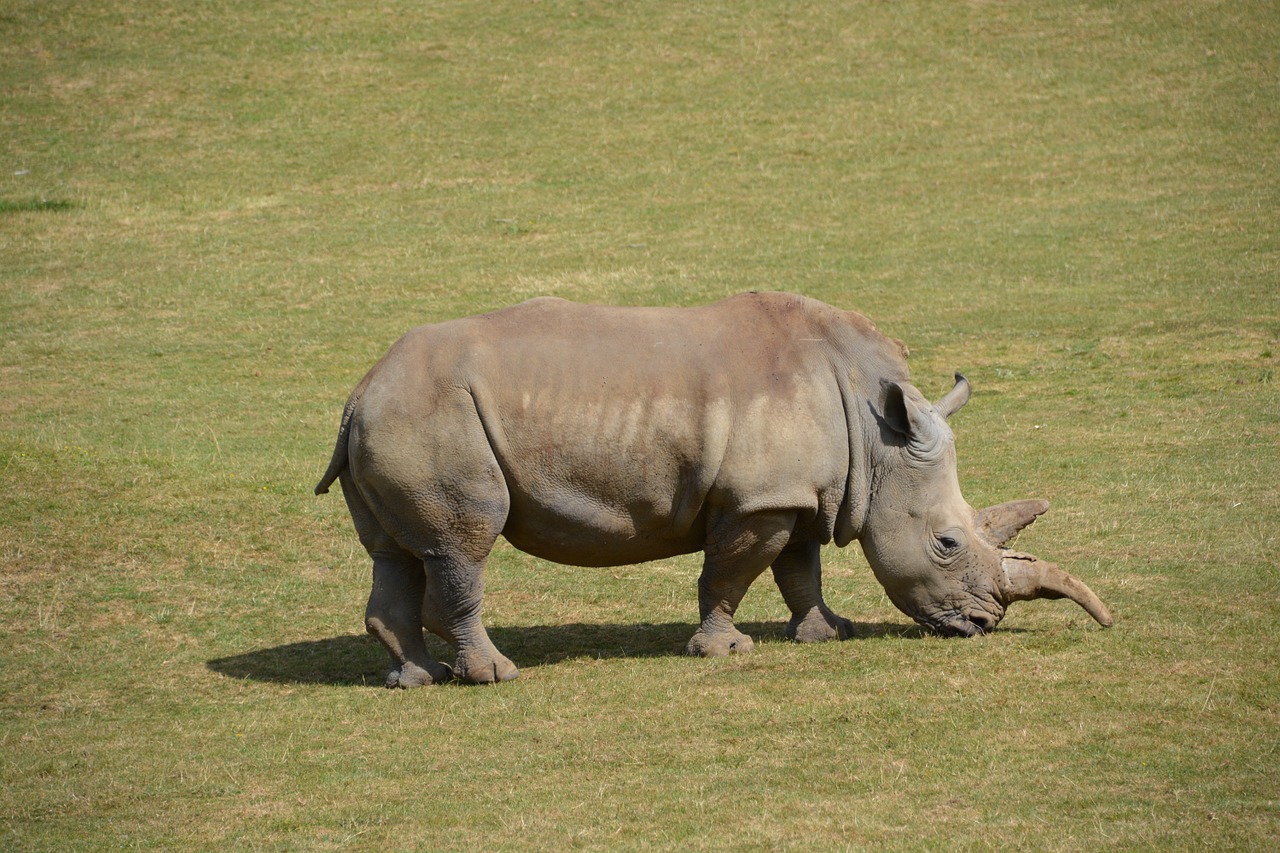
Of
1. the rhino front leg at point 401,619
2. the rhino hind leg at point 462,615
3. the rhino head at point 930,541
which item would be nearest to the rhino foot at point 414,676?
the rhino front leg at point 401,619

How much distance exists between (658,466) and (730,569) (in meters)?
0.95

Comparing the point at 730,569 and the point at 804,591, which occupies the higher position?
the point at 730,569

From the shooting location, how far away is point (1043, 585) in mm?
11117

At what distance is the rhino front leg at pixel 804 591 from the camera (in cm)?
1167

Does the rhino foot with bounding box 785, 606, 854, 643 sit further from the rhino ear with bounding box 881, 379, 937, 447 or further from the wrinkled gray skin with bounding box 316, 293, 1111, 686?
the rhino ear with bounding box 881, 379, 937, 447

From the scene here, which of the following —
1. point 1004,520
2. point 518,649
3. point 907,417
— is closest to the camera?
point 907,417

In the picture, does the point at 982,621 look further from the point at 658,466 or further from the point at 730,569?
the point at 658,466

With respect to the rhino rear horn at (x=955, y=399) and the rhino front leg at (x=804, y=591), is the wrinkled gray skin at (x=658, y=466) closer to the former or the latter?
the rhino front leg at (x=804, y=591)

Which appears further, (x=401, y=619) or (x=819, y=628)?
(x=819, y=628)

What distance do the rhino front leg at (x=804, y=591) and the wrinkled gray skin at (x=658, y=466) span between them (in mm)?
88

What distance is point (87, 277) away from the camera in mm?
28219

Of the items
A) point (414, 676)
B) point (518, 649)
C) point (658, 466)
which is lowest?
point (518, 649)

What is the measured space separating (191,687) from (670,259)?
1803 centimetres

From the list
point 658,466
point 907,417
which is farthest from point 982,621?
point 658,466
